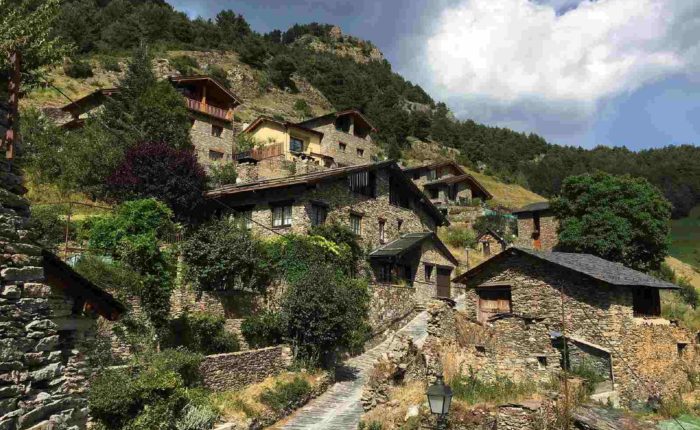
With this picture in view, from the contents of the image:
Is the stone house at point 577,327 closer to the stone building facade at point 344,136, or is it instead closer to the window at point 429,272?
the window at point 429,272

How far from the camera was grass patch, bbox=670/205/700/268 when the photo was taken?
6094cm

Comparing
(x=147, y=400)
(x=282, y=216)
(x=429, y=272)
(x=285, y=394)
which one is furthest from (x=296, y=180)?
(x=147, y=400)

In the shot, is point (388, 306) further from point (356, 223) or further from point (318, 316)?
point (318, 316)

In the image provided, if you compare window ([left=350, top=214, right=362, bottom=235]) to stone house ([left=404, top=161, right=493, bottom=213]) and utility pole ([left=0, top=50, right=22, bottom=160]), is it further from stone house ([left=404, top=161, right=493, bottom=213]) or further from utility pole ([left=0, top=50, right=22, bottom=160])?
stone house ([left=404, top=161, right=493, bottom=213])

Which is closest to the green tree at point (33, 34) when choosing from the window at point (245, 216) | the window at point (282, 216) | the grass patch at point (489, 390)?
the window at point (245, 216)

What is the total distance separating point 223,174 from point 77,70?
108 feet

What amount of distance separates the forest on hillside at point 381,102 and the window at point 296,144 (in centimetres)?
3038

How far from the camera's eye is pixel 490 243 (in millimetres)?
47594

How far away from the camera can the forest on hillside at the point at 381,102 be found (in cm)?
8200

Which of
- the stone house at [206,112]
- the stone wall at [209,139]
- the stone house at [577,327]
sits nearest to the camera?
the stone house at [577,327]

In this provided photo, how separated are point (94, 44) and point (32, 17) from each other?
60270mm

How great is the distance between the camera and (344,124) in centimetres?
5912

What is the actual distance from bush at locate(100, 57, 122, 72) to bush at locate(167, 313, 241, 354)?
56635 millimetres

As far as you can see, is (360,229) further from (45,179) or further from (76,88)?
(76,88)
